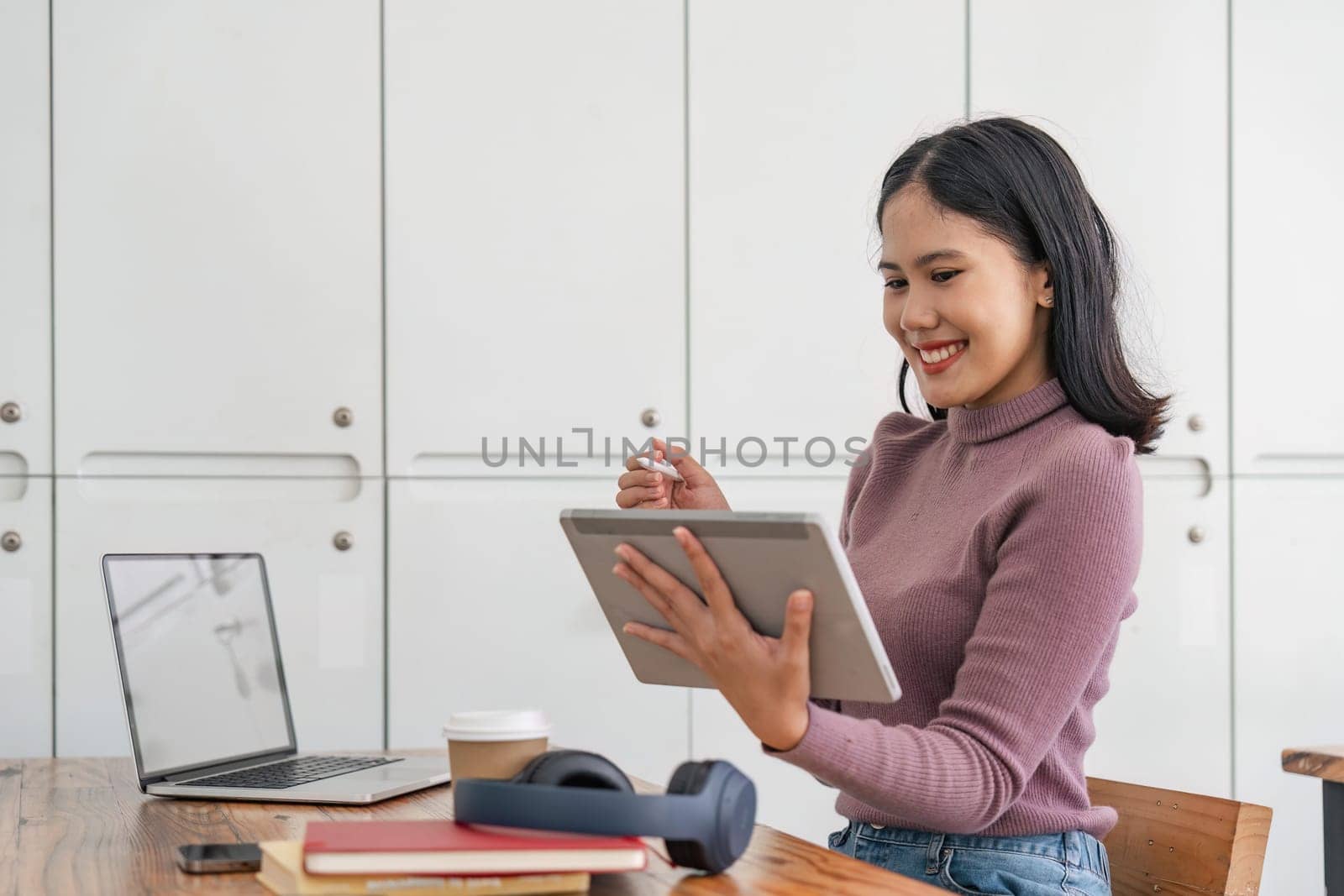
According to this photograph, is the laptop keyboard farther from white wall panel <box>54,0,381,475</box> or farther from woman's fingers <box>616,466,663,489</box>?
white wall panel <box>54,0,381,475</box>

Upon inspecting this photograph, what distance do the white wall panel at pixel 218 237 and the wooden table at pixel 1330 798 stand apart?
137 centimetres

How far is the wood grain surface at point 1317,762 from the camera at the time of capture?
1591mm

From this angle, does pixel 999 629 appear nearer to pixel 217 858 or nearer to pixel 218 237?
pixel 217 858

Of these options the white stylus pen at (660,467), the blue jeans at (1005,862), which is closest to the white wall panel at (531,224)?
the white stylus pen at (660,467)

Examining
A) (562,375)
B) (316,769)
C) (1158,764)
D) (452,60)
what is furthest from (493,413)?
(1158,764)

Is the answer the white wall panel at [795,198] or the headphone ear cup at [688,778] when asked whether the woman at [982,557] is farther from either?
the white wall panel at [795,198]

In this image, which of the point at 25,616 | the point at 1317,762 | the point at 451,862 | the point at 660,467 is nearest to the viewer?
the point at 451,862

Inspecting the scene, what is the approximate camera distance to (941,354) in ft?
4.54

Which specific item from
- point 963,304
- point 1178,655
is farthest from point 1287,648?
point 963,304

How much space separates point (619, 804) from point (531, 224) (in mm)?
1514

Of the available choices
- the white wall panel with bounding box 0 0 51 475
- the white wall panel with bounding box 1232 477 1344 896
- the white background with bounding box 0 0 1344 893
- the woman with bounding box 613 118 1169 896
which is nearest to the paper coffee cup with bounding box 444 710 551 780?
the woman with bounding box 613 118 1169 896

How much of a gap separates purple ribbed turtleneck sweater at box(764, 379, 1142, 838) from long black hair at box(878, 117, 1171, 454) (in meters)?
0.04

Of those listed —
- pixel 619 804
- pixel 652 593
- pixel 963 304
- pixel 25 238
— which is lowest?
pixel 619 804

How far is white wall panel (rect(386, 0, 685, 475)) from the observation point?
221 cm
